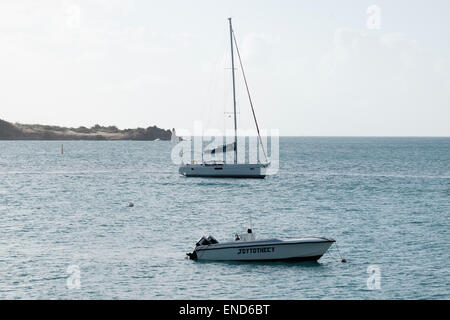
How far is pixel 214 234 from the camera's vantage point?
181ft

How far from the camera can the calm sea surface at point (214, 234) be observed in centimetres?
3597

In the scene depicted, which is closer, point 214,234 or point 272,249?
point 272,249

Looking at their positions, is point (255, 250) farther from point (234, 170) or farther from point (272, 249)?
point (234, 170)

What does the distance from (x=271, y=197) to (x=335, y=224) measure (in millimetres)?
25673

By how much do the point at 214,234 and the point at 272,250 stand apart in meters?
14.3

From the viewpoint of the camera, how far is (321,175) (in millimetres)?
127062

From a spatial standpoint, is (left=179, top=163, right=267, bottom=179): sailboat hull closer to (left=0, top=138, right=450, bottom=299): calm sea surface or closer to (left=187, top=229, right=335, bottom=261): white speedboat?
(left=0, top=138, right=450, bottom=299): calm sea surface

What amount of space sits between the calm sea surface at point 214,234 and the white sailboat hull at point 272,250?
59cm

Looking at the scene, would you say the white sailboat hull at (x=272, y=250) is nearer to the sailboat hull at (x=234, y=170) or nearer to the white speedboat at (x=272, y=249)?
the white speedboat at (x=272, y=249)

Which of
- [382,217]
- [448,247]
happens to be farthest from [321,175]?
[448,247]

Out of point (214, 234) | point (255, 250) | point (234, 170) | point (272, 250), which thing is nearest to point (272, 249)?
point (272, 250)

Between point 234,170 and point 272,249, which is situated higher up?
point 234,170

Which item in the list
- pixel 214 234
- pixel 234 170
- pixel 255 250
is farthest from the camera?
pixel 234 170

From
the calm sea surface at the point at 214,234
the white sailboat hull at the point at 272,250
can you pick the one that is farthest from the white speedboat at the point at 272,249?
the calm sea surface at the point at 214,234
